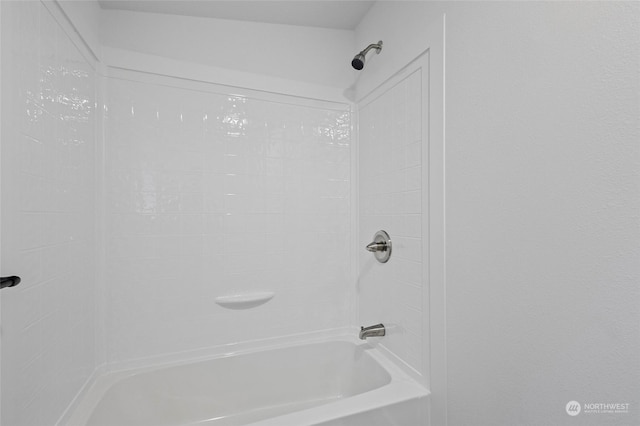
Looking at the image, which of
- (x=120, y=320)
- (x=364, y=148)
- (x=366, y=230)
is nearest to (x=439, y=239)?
(x=366, y=230)

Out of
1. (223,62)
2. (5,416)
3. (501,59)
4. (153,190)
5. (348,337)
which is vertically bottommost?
(348,337)

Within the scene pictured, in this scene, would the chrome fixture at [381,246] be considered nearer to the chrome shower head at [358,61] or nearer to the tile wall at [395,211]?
the tile wall at [395,211]

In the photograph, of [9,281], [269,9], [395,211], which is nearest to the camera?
[9,281]

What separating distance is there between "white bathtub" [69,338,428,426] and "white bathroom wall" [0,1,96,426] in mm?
220

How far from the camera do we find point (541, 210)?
811 millimetres

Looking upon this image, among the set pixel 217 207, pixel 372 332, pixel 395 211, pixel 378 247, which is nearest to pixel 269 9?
pixel 217 207

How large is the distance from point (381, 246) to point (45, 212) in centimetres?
135

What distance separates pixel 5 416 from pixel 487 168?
154 cm

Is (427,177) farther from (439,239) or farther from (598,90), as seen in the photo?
(598,90)

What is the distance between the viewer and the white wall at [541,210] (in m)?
0.66

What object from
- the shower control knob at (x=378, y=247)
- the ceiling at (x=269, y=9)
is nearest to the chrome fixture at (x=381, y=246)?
the shower control knob at (x=378, y=247)

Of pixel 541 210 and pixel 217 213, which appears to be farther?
pixel 217 213

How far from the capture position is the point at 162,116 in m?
1.53

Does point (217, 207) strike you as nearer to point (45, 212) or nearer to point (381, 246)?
point (45, 212)
